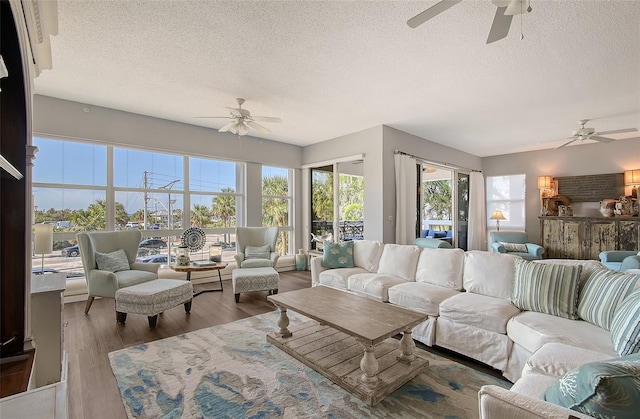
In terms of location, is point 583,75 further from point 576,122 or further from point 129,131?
point 129,131

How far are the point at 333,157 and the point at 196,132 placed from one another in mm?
2620

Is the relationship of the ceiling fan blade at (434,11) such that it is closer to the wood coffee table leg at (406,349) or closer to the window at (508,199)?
the wood coffee table leg at (406,349)

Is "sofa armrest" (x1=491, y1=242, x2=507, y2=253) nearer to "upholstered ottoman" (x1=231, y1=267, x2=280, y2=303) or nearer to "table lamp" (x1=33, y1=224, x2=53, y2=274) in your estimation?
"upholstered ottoman" (x1=231, y1=267, x2=280, y2=303)

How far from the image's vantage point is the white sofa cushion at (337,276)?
146 inches

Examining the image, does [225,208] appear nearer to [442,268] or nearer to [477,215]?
[442,268]

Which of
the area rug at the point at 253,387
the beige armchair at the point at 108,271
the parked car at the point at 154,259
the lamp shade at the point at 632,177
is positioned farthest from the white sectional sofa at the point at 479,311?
the lamp shade at the point at 632,177

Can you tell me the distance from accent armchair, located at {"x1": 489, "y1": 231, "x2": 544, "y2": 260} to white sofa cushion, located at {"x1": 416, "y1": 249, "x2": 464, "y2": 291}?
3003 mm

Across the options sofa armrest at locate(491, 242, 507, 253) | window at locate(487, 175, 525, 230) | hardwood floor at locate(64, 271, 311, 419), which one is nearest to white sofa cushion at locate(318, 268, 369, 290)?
hardwood floor at locate(64, 271, 311, 419)

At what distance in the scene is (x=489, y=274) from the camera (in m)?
2.79

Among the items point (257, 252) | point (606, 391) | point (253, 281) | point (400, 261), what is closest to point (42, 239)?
point (253, 281)

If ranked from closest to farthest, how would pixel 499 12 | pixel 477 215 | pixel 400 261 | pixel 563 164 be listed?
pixel 499 12 → pixel 400 261 → pixel 563 164 → pixel 477 215

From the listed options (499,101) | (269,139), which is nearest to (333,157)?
(269,139)

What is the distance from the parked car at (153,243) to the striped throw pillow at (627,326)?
17.9 feet

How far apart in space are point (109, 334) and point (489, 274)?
3894 mm
